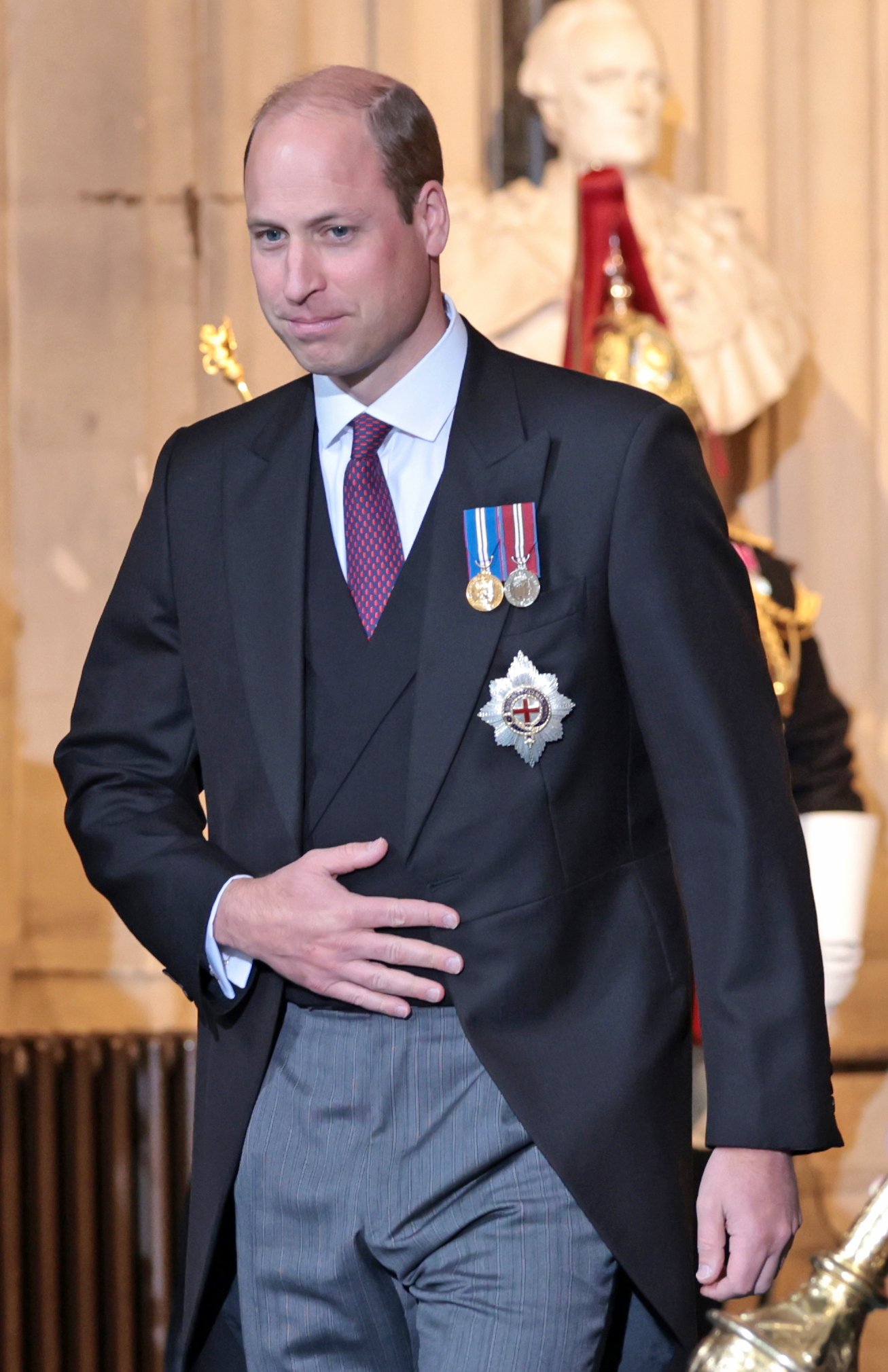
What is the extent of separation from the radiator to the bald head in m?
2.29

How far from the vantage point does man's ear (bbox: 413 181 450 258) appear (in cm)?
189

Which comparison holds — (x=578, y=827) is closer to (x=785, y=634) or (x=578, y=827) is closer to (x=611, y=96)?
(x=785, y=634)

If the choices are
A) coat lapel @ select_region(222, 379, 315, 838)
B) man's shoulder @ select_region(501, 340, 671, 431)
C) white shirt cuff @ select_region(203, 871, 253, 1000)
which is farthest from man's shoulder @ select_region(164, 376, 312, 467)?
white shirt cuff @ select_region(203, 871, 253, 1000)

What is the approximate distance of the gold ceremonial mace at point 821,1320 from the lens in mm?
1035

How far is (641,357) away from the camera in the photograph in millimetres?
3854

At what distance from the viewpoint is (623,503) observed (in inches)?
71.5

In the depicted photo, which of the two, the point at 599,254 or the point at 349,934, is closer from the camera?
the point at 349,934

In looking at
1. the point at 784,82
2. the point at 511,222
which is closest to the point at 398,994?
the point at 511,222

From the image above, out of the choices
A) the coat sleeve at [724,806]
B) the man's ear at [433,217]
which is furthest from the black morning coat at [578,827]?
the man's ear at [433,217]

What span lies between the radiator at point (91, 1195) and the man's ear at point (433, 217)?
2.24 metres

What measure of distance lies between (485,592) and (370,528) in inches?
5.9

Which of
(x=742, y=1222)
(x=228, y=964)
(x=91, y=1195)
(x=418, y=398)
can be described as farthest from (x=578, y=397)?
(x=91, y=1195)

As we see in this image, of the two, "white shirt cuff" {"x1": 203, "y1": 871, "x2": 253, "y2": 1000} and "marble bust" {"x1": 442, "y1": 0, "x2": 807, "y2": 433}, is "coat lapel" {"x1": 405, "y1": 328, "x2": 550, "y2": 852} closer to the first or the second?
"white shirt cuff" {"x1": 203, "y1": 871, "x2": 253, "y2": 1000}

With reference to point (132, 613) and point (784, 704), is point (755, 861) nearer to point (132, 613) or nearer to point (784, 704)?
point (132, 613)
